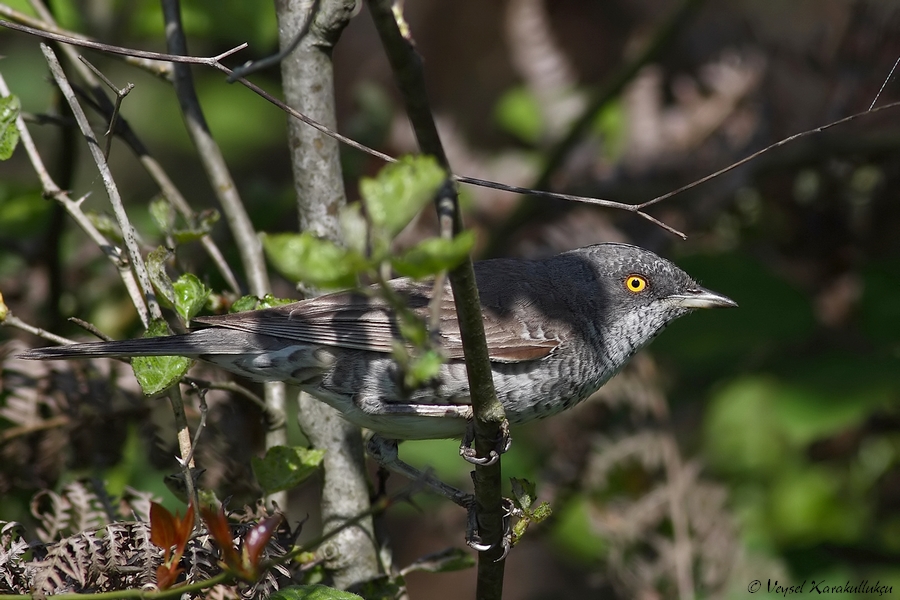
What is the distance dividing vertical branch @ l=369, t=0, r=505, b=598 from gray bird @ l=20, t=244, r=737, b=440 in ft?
1.89

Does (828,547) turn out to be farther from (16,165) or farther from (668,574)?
(16,165)

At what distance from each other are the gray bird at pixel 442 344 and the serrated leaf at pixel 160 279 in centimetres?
16

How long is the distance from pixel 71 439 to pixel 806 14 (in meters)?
7.29

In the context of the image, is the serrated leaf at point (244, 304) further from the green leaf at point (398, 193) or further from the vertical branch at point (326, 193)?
the green leaf at point (398, 193)

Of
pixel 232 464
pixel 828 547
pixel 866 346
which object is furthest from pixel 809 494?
pixel 232 464

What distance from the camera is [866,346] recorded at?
507cm

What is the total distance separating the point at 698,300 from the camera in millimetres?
3693

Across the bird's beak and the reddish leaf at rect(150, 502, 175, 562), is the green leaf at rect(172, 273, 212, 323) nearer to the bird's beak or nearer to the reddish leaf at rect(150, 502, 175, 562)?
the reddish leaf at rect(150, 502, 175, 562)

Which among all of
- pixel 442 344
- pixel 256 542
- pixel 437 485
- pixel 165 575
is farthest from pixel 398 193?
pixel 437 485

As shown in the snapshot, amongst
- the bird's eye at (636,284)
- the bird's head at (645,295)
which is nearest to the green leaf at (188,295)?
the bird's head at (645,295)

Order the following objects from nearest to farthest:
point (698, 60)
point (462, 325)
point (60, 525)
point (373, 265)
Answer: point (373, 265) → point (462, 325) → point (60, 525) → point (698, 60)

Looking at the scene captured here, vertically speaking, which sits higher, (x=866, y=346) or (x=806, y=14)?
(x=806, y=14)

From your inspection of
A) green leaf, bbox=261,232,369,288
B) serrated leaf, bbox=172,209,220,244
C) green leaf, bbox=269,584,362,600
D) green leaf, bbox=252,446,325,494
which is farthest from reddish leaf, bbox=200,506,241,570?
serrated leaf, bbox=172,209,220,244

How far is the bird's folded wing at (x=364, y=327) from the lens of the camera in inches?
124
